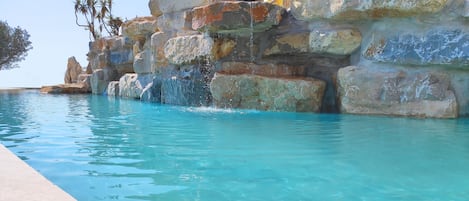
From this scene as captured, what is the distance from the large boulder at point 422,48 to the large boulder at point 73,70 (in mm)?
21418

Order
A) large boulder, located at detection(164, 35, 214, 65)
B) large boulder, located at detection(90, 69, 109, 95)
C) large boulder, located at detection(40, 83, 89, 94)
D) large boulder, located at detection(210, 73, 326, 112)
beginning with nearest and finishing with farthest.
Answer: large boulder, located at detection(210, 73, 326, 112) < large boulder, located at detection(164, 35, 214, 65) < large boulder, located at detection(90, 69, 109, 95) < large boulder, located at detection(40, 83, 89, 94)

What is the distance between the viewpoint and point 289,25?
9.01 metres

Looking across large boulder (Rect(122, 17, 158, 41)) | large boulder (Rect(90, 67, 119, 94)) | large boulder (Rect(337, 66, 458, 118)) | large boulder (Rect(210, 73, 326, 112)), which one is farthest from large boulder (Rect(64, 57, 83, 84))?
large boulder (Rect(337, 66, 458, 118))

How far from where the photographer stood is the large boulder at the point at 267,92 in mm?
8430

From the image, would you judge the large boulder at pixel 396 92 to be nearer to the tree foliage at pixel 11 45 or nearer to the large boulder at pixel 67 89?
the large boulder at pixel 67 89

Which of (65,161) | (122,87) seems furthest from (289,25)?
(122,87)

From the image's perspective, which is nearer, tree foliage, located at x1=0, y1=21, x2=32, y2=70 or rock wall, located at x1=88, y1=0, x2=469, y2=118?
rock wall, located at x1=88, y1=0, x2=469, y2=118

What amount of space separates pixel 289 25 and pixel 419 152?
564 cm

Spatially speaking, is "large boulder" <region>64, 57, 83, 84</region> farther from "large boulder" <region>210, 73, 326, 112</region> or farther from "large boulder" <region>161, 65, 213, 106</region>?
"large boulder" <region>210, 73, 326, 112</region>

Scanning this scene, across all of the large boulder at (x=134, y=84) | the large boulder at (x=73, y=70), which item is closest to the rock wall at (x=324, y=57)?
the large boulder at (x=134, y=84)

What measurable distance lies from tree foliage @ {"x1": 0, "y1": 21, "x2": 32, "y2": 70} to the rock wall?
22.6 meters

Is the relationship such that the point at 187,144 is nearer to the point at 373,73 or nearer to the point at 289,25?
the point at 373,73

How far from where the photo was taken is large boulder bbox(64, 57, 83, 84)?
84.1 feet

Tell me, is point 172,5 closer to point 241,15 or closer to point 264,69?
point 241,15
